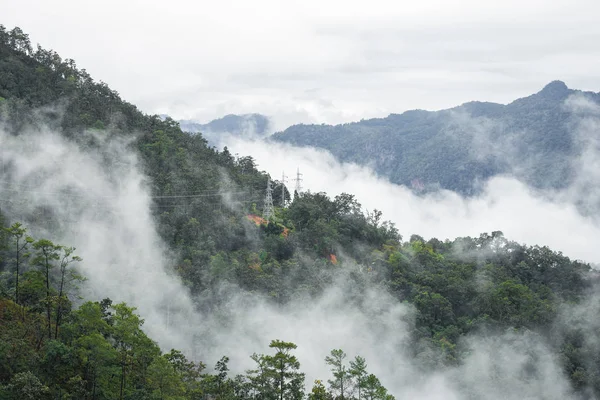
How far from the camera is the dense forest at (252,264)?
76.1 feet

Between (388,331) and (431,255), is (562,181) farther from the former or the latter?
(388,331)

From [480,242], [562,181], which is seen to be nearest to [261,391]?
[480,242]

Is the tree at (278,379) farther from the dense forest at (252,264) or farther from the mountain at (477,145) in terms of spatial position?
the mountain at (477,145)

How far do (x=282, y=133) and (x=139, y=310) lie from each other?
165280 millimetres

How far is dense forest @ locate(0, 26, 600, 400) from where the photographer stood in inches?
914

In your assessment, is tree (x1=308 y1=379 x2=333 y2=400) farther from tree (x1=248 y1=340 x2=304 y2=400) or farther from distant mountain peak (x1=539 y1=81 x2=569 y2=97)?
distant mountain peak (x1=539 y1=81 x2=569 y2=97)

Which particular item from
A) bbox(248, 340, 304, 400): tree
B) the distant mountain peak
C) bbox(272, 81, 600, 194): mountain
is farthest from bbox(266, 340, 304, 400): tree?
the distant mountain peak

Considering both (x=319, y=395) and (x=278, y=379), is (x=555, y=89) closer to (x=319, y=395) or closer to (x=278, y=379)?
(x=319, y=395)

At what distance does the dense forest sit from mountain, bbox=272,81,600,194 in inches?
3909

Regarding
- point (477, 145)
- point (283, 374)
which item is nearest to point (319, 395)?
point (283, 374)

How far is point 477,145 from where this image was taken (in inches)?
6260

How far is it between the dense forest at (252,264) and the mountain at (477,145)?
99.3 metres

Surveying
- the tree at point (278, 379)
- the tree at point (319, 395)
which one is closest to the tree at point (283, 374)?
the tree at point (278, 379)

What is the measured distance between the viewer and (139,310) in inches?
1362
